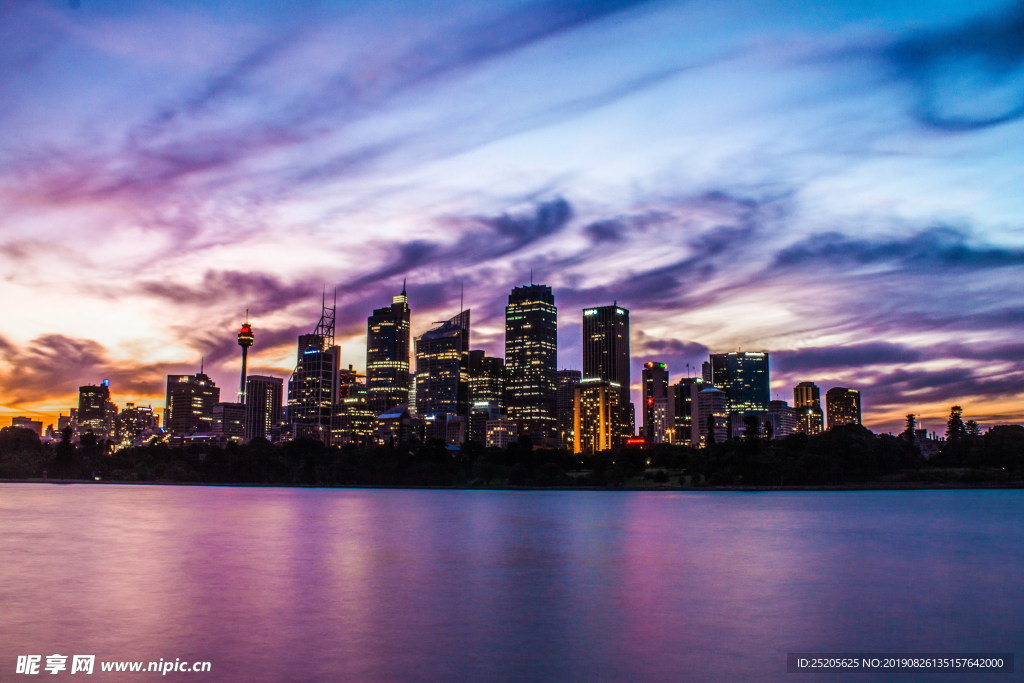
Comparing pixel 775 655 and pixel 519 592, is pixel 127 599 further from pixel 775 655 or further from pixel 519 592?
pixel 775 655

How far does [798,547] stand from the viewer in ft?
243

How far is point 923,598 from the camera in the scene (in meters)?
45.3

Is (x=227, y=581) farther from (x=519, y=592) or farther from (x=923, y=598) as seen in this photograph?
(x=923, y=598)

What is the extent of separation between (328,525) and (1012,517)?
312 ft

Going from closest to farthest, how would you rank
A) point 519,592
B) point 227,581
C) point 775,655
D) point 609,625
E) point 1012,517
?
point 775,655 < point 609,625 < point 519,592 < point 227,581 < point 1012,517

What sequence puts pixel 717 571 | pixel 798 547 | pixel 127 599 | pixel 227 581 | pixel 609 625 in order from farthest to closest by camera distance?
pixel 798 547 < pixel 717 571 < pixel 227 581 < pixel 127 599 < pixel 609 625

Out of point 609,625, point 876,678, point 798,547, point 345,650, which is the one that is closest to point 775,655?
point 876,678

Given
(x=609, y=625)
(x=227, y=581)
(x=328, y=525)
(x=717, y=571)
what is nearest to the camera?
(x=609, y=625)

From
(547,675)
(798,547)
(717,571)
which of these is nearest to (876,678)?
(547,675)

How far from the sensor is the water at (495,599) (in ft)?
95.9

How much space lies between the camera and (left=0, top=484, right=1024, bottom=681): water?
29.2 metres

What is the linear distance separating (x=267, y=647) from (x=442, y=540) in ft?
158

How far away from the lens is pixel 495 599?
42719 mm

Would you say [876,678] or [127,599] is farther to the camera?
[127,599]
